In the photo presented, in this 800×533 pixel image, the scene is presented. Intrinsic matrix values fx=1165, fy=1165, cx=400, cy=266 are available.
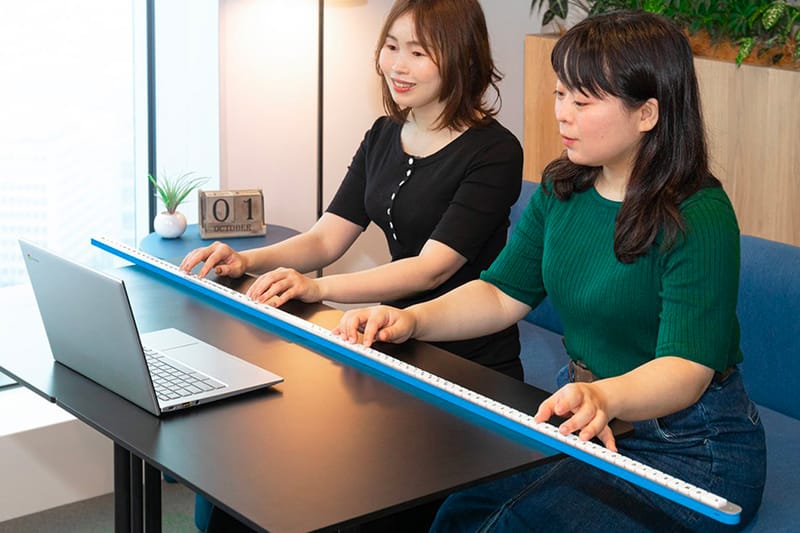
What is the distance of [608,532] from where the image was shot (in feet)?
5.73

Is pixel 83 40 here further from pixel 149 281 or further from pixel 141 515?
pixel 141 515

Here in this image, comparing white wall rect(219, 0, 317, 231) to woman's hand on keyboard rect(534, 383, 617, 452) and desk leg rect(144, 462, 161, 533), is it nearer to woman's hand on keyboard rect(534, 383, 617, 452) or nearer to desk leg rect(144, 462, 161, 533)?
desk leg rect(144, 462, 161, 533)

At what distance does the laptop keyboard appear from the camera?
5.45 ft

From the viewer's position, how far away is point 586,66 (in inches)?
71.2

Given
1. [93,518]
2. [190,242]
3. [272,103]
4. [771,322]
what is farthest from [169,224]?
[771,322]

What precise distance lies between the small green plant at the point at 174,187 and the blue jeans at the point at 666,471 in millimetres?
1773

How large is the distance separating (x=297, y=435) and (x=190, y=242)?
5.92 feet

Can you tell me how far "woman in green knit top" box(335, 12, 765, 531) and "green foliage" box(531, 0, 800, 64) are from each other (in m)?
1.84

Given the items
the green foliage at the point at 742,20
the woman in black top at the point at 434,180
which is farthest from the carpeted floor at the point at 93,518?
the green foliage at the point at 742,20

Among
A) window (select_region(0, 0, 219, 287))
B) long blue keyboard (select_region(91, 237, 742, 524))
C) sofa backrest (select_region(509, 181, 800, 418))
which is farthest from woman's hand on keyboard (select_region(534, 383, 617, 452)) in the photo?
window (select_region(0, 0, 219, 287))

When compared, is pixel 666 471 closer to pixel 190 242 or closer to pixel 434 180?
pixel 434 180

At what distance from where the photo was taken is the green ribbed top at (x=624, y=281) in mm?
1728

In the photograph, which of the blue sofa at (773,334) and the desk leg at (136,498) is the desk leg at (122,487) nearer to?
the desk leg at (136,498)

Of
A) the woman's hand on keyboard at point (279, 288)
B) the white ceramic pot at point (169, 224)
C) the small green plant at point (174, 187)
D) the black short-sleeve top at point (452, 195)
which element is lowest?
the white ceramic pot at point (169, 224)
